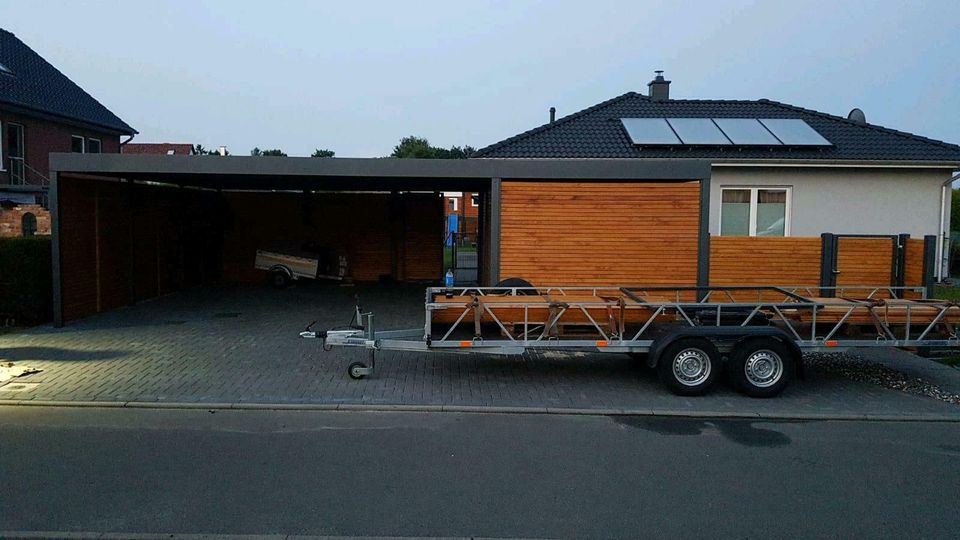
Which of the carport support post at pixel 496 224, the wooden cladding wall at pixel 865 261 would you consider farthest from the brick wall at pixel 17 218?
the wooden cladding wall at pixel 865 261

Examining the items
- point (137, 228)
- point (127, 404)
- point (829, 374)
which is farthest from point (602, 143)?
point (127, 404)

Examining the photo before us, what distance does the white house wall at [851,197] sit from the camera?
18.4 meters

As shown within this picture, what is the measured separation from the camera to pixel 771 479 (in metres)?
6.32

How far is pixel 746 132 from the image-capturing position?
1950cm

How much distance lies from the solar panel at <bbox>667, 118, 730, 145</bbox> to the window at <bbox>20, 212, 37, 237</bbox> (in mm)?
17050

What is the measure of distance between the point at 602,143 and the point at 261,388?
42.4 feet

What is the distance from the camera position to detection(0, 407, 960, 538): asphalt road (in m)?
5.29

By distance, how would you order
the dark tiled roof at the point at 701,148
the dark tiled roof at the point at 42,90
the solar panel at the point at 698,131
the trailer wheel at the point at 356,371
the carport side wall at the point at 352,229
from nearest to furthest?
the trailer wheel at the point at 356,371
the dark tiled roof at the point at 701,148
the solar panel at the point at 698,131
the carport side wall at the point at 352,229
the dark tiled roof at the point at 42,90

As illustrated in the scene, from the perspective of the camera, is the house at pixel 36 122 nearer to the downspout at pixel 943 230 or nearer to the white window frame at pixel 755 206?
the white window frame at pixel 755 206

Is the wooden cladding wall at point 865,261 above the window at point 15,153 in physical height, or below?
below

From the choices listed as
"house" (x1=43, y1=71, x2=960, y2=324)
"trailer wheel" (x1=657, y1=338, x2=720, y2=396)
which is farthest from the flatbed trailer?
"house" (x1=43, y1=71, x2=960, y2=324)

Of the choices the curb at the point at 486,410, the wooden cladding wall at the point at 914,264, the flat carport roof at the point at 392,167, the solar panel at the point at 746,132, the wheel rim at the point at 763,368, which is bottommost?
the curb at the point at 486,410

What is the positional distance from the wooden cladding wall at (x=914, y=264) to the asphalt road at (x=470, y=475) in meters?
6.56

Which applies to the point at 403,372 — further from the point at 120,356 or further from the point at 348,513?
the point at 348,513
